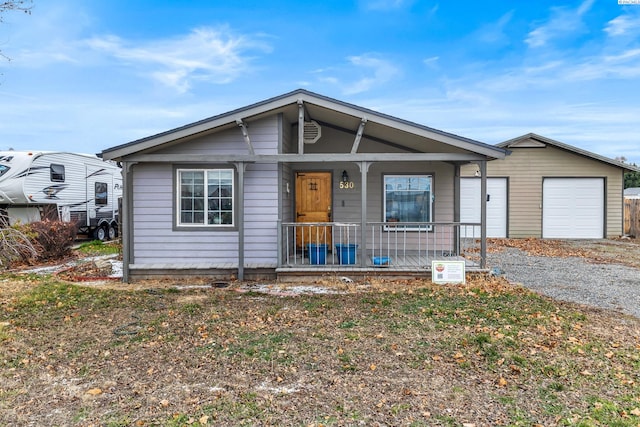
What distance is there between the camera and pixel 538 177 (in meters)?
15.1

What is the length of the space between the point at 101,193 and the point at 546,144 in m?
16.7

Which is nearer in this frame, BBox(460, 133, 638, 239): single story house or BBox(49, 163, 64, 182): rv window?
BBox(49, 163, 64, 182): rv window

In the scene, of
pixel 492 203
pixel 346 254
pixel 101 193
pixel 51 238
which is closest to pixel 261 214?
pixel 346 254

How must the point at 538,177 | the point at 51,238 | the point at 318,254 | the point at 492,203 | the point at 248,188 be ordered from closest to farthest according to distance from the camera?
1. the point at 318,254
2. the point at 248,188
3. the point at 51,238
4. the point at 538,177
5. the point at 492,203

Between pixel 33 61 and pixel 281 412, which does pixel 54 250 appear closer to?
pixel 33 61

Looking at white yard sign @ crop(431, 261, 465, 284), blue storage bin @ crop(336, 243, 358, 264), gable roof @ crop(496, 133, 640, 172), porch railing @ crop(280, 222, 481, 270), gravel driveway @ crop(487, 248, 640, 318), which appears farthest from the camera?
gable roof @ crop(496, 133, 640, 172)

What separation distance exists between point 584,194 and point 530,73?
7250mm

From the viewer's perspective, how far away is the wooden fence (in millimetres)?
15578

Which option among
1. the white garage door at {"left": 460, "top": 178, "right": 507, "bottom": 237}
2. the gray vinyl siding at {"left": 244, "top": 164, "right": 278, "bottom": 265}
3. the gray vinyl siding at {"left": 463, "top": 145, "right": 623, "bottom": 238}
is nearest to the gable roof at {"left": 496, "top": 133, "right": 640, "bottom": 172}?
the gray vinyl siding at {"left": 463, "top": 145, "right": 623, "bottom": 238}

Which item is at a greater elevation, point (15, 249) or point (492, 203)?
point (492, 203)

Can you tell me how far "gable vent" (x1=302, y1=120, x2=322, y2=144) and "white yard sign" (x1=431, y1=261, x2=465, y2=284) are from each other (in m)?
3.98

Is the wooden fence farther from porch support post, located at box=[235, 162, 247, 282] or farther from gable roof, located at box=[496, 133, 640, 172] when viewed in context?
porch support post, located at box=[235, 162, 247, 282]

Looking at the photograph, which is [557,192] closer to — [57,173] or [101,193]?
[101,193]

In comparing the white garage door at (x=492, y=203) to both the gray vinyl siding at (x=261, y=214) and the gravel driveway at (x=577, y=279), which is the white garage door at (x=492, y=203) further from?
the gray vinyl siding at (x=261, y=214)
